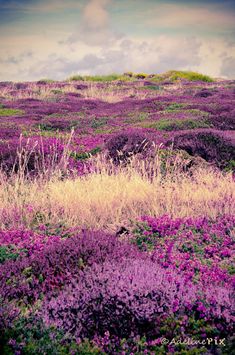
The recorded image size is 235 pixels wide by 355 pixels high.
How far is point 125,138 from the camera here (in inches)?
450

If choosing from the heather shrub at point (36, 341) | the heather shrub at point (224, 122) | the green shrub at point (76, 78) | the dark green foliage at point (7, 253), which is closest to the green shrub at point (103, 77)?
the green shrub at point (76, 78)

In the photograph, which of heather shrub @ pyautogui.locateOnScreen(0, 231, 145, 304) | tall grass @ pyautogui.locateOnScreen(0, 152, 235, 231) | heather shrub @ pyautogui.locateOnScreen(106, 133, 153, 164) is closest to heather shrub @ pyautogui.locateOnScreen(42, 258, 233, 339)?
heather shrub @ pyautogui.locateOnScreen(0, 231, 145, 304)

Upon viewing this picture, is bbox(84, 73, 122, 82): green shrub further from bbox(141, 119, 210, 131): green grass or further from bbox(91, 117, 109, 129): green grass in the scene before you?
bbox(141, 119, 210, 131): green grass

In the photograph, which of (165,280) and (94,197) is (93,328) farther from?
(94,197)

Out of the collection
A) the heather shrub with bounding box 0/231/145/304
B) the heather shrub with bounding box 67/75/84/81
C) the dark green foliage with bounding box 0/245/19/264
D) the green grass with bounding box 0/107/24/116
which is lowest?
the dark green foliage with bounding box 0/245/19/264

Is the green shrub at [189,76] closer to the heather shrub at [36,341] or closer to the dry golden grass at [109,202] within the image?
the dry golden grass at [109,202]

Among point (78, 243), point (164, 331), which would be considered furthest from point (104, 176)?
point (164, 331)

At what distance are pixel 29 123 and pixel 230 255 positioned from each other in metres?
13.7

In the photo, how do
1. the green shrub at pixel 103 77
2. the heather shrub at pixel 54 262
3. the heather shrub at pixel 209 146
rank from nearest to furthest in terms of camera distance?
the heather shrub at pixel 54 262, the heather shrub at pixel 209 146, the green shrub at pixel 103 77

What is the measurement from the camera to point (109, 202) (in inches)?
269

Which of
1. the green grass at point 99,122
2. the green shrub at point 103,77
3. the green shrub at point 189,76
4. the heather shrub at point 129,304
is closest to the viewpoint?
the heather shrub at point 129,304

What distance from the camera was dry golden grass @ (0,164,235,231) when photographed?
6.46 metres

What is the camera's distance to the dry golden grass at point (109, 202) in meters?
6.46

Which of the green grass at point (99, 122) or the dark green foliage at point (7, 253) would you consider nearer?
the dark green foliage at point (7, 253)
